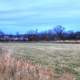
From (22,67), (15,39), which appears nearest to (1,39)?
(15,39)

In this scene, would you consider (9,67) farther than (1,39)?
No

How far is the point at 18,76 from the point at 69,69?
5.91 m

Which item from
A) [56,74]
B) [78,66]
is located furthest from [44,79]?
[78,66]

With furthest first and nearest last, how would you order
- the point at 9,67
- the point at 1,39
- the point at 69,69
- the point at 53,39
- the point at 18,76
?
1. the point at 53,39
2. the point at 1,39
3. the point at 69,69
4. the point at 9,67
5. the point at 18,76

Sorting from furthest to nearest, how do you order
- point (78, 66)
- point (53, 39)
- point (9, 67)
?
point (53, 39)
point (78, 66)
point (9, 67)

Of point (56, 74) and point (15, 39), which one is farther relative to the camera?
point (15, 39)

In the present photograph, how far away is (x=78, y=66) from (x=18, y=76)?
741cm

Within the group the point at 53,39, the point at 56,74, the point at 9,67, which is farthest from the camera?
the point at 53,39

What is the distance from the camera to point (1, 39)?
59000 millimetres

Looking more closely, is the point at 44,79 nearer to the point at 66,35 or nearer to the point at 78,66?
the point at 78,66

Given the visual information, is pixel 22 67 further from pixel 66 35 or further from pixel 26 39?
pixel 66 35

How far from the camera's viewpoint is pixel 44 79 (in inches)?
472

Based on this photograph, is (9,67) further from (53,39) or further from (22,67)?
(53,39)

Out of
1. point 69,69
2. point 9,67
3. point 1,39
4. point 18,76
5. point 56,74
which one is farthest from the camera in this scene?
point 1,39
